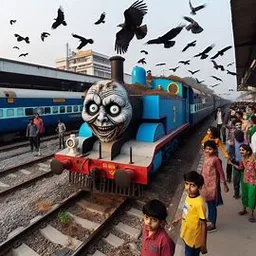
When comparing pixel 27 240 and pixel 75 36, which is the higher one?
pixel 75 36

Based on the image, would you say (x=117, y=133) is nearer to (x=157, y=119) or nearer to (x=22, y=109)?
(x=157, y=119)

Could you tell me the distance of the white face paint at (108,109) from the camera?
178 inches

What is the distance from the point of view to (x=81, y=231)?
3877 mm

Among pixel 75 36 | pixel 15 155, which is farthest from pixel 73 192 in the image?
pixel 15 155

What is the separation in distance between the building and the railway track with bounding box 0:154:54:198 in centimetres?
5040

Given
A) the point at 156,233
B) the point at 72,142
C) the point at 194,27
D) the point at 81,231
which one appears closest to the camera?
the point at 156,233

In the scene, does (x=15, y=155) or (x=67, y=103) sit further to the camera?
(x=67, y=103)

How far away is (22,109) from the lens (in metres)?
12.1

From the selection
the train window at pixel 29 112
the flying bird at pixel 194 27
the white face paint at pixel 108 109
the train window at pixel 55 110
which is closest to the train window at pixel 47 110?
the train window at pixel 55 110

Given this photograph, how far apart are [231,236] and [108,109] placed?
2.85 metres

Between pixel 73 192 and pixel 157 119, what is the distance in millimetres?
2439

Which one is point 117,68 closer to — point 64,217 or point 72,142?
point 72,142

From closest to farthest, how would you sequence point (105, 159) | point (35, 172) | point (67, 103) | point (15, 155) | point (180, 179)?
point (105, 159) → point (180, 179) → point (35, 172) → point (15, 155) → point (67, 103)

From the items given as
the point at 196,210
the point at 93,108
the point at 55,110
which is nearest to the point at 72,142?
the point at 93,108
